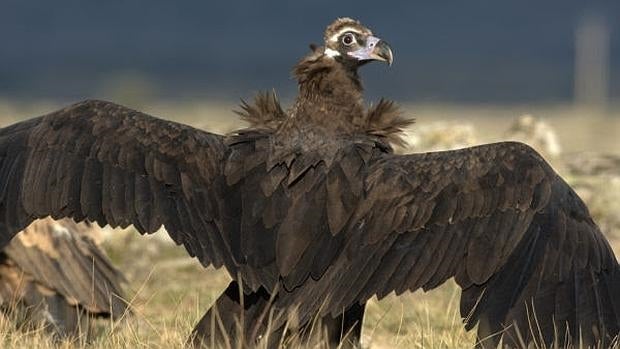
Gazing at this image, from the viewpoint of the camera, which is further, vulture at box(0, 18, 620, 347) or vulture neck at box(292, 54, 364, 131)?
vulture neck at box(292, 54, 364, 131)

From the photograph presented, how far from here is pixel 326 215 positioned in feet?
27.0

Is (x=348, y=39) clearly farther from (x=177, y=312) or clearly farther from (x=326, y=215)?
(x=177, y=312)

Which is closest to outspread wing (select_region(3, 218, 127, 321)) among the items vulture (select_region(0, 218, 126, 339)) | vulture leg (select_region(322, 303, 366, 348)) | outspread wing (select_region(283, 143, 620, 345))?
vulture (select_region(0, 218, 126, 339))

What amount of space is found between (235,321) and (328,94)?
1332 millimetres

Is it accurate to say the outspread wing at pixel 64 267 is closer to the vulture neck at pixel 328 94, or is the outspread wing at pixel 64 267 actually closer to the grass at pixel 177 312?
the grass at pixel 177 312

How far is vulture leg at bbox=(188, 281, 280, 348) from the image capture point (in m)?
8.08

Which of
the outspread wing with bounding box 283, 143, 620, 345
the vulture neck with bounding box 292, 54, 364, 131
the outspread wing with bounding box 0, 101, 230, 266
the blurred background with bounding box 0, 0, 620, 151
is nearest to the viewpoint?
the outspread wing with bounding box 283, 143, 620, 345

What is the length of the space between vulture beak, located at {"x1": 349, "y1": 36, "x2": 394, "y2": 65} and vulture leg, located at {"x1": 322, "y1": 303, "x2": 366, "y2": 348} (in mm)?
1308

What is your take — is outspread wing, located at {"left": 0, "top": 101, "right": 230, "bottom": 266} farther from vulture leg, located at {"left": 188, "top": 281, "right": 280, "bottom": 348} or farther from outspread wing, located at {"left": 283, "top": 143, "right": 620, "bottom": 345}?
outspread wing, located at {"left": 283, "top": 143, "right": 620, "bottom": 345}

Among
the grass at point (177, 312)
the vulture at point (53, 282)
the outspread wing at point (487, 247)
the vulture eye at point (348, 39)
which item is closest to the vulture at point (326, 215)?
the outspread wing at point (487, 247)

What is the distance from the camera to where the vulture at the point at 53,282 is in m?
10.8

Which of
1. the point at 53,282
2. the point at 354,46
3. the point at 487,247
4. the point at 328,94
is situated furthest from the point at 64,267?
the point at 487,247

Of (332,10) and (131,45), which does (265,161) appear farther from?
(332,10)

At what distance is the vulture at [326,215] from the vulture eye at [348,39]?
1.59 feet
